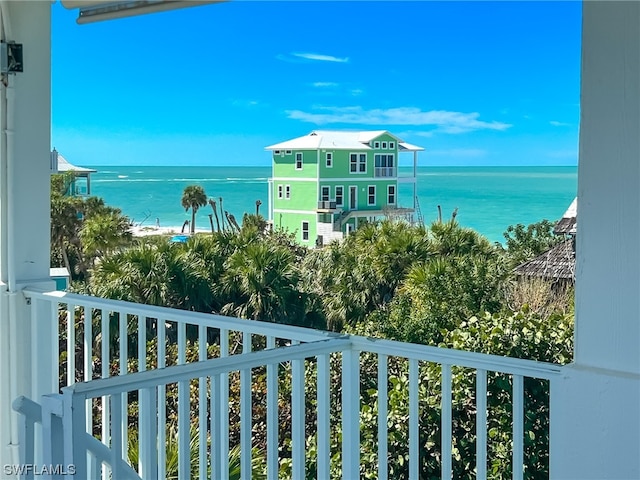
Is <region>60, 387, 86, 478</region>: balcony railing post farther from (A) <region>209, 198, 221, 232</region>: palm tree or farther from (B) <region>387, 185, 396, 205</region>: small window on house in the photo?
(A) <region>209, 198, 221, 232</region>: palm tree

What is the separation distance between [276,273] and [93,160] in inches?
916

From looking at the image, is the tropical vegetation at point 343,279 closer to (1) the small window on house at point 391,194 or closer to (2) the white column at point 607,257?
(2) the white column at point 607,257

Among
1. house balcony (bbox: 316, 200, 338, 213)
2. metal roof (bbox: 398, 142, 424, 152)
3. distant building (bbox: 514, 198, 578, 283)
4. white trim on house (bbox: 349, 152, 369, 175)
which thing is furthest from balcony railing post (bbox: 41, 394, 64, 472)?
metal roof (bbox: 398, 142, 424, 152)

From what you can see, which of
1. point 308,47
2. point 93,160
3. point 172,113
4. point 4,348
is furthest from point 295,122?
point 4,348

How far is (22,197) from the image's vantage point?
8.86 feet

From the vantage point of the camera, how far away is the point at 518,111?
3509cm

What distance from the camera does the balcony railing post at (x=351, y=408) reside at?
1.75 metres

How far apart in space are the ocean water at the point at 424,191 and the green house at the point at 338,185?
136 cm

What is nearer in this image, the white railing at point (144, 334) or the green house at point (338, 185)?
the white railing at point (144, 334)

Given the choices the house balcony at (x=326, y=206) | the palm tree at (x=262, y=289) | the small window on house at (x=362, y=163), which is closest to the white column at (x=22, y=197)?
the palm tree at (x=262, y=289)

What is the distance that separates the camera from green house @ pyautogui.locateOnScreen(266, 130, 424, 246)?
93.3ft

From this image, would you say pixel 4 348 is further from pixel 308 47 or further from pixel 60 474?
pixel 308 47

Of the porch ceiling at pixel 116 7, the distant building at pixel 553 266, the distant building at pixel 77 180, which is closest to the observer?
the porch ceiling at pixel 116 7

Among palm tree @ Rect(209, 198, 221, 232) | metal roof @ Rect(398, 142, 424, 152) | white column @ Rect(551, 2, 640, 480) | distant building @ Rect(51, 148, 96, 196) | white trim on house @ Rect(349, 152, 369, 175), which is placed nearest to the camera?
white column @ Rect(551, 2, 640, 480)
